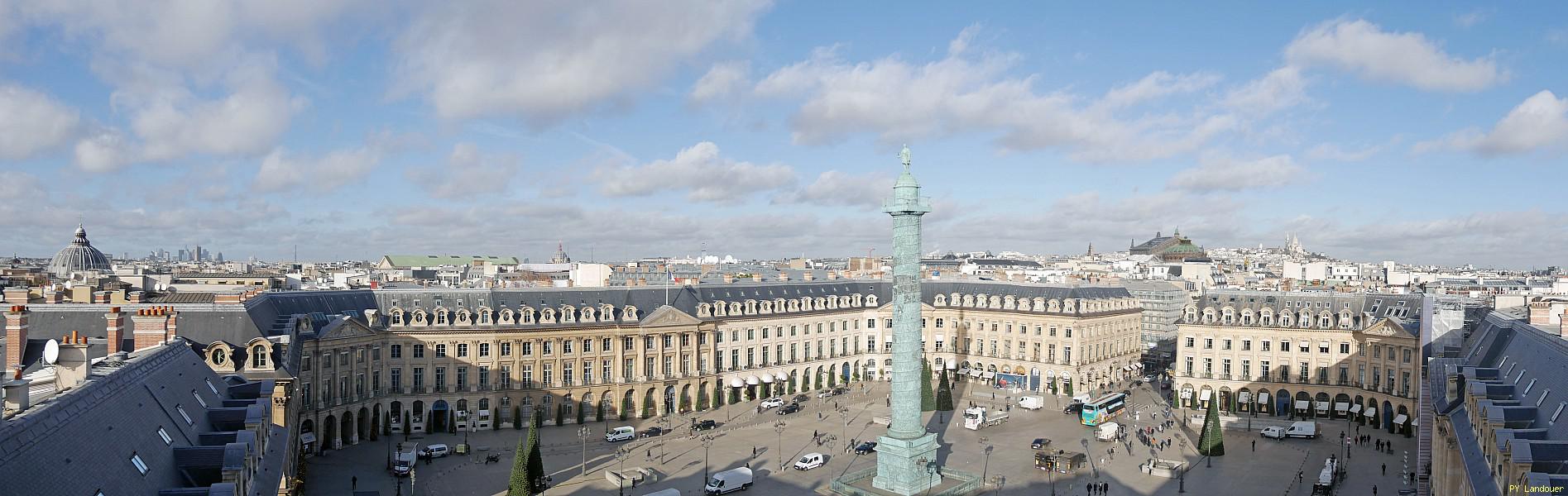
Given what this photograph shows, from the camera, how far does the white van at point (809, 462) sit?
249ft

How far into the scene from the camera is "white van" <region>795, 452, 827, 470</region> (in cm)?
7588

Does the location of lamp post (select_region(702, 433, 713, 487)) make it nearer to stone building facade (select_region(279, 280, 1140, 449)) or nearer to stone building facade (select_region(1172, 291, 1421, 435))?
stone building facade (select_region(279, 280, 1140, 449))

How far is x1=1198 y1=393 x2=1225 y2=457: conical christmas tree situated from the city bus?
13.5m

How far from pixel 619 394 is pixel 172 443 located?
6473 cm

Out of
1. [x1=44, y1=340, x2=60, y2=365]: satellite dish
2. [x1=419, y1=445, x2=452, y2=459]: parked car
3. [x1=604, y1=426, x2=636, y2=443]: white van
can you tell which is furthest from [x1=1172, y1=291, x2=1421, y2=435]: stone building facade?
[x1=44, y1=340, x2=60, y2=365]: satellite dish

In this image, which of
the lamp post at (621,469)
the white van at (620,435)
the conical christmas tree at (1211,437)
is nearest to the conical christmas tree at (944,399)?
the conical christmas tree at (1211,437)

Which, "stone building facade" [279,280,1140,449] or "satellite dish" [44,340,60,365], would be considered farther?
"stone building facade" [279,280,1140,449]

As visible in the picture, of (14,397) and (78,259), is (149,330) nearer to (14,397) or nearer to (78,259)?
(14,397)

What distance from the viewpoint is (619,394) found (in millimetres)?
96125

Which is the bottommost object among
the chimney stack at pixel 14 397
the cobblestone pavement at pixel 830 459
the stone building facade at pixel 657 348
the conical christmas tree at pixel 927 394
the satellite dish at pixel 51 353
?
the cobblestone pavement at pixel 830 459

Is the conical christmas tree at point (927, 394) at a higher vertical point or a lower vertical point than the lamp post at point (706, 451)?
higher

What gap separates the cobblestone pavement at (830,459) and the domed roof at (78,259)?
77856 mm

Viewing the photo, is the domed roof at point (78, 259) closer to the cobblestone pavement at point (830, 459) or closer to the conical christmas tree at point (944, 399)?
the cobblestone pavement at point (830, 459)

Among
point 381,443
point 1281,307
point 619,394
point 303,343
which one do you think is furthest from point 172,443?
point 1281,307
